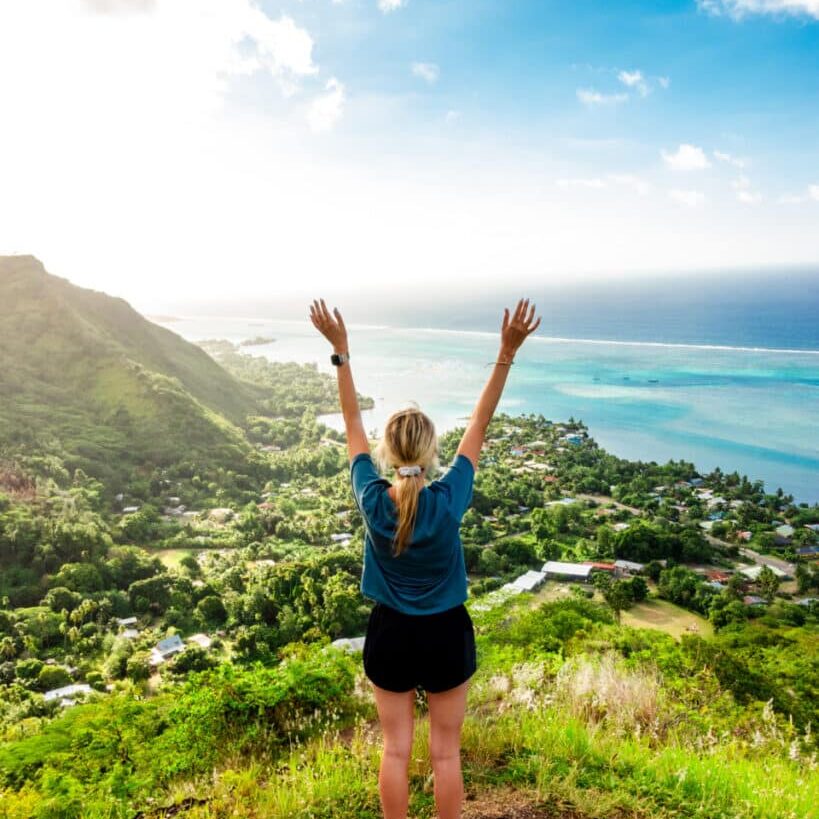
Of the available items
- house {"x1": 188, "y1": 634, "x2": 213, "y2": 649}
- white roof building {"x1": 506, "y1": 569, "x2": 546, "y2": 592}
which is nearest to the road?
white roof building {"x1": 506, "y1": 569, "x2": 546, "y2": 592}

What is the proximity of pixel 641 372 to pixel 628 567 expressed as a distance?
3876 centimetres

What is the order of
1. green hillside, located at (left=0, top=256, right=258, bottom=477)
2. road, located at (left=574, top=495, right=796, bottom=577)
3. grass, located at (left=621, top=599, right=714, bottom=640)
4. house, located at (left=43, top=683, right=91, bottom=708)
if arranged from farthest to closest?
1. green hillside, located at (left=0, top=256, right=258, bottom=477)
2. road, located at (left=574, top=495, right=796, bottom=577)
3. grass, located at (left=621, top=599, right=714, bottom=640)
4. house, located at (left=43, top=683, right=91, bottom=708)

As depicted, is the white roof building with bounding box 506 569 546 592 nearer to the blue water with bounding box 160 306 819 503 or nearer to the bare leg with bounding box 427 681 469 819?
the blue water with bounding box 160 306 819 503

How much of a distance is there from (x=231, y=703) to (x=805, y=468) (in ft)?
104

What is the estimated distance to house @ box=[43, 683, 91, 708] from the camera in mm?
11312

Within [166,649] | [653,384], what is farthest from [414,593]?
[653,384]

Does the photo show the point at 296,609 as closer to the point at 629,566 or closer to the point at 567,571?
the point at 567,571

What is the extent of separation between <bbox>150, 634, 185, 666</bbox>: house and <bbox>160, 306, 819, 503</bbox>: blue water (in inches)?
302

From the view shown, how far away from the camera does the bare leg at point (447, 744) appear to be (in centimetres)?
146

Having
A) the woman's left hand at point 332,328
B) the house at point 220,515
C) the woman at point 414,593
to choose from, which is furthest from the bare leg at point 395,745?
the house at point 220,515

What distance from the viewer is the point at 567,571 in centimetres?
1698

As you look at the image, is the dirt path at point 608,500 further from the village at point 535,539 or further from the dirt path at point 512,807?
the dirt path at point 512,807

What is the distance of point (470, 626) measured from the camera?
149cm

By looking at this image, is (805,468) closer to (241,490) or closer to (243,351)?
(241,490)
